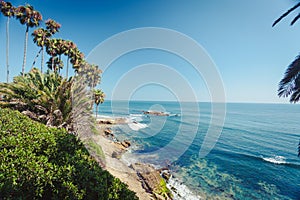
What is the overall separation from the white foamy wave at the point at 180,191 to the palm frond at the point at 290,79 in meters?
8.37

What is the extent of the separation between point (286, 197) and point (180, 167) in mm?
8082

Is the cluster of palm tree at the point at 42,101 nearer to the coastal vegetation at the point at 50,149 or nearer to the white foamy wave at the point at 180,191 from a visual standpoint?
the coastal vegetation at the point at 50,149

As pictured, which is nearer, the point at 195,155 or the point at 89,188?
the point at 89,188

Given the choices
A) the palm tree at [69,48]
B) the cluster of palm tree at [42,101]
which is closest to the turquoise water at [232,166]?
the cluster of palm tree at [42,101]

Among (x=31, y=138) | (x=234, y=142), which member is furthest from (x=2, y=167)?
(x=234, y=142)

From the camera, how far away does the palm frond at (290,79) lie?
600 centimetres

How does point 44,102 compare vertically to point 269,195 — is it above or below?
above

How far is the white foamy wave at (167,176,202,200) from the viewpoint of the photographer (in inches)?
420

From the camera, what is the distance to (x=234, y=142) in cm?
2508

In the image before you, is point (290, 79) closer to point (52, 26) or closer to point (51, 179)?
point (51, 179)

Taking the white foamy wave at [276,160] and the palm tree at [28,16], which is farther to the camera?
the palm tree at [28,16]

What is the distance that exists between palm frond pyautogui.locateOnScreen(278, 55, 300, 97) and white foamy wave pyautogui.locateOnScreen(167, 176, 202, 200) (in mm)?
8369

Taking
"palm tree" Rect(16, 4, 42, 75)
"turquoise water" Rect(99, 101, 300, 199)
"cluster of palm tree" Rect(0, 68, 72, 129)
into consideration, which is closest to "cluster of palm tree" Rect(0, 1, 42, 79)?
"palm tree" Rect(16, 4, 42, 75)

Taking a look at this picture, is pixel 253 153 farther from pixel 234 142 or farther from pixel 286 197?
pixel 286 197
